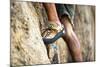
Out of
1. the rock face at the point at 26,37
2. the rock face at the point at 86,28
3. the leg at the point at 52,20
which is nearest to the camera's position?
the rock face at the point at 26,37

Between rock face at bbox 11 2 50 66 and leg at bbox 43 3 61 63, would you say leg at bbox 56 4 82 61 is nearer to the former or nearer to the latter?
leg at bbox 43 3 61 63

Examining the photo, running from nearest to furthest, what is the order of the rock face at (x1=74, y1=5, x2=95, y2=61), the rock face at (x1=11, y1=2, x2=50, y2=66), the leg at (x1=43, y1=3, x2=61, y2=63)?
the rock face at (x1=11, y1=2, x2=50, y2=66)
the leg at (x1=43, y1=3, x2=61, y2=63)
the rock face at (x1=74, y1=5, x2=95, y2=61)

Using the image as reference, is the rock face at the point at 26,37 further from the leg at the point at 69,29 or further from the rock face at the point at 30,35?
the leg at the point at 69,29

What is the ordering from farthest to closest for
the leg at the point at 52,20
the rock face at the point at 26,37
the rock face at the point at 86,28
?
the rock face at the point at 86,28 → the leg at the point at 52,20 → the rock face at the point at 26,37

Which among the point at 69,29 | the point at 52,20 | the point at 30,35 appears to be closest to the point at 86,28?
the point at 69,29

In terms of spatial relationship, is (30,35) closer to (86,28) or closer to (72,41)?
(72,41)

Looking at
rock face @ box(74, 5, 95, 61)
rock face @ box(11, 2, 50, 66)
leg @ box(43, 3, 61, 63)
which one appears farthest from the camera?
rock face @ box(74, 5, 95, 61)

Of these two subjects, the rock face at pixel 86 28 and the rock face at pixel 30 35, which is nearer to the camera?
the rock face at pixel 30 35

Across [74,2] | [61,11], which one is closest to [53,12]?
[61,11]

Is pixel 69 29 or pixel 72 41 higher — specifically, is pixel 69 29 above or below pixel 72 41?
above

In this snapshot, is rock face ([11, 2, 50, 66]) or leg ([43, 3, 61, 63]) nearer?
rock face ([11, 2, 50, 66])

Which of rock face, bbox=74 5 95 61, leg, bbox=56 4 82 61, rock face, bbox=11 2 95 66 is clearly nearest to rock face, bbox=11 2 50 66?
rock face, bbox=11 2 95 66

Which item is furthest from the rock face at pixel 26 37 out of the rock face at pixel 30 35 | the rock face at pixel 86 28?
the rock face at pixel 86 28
